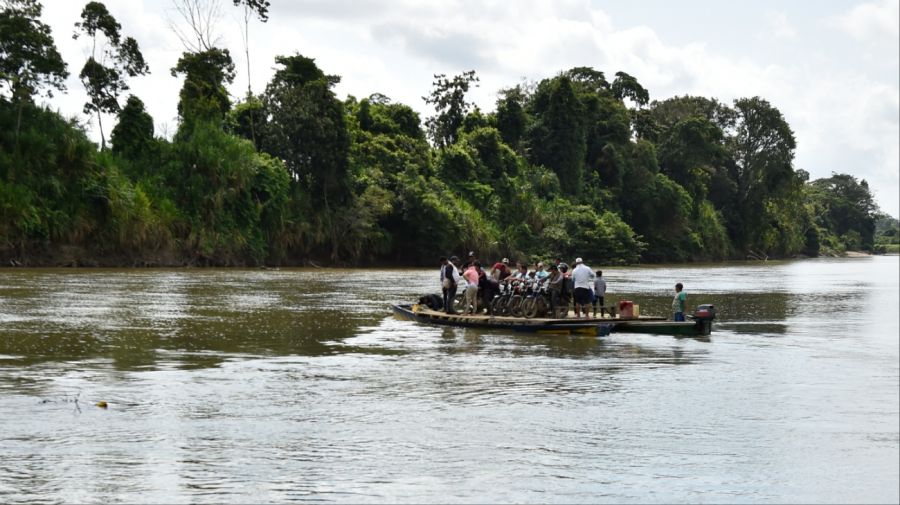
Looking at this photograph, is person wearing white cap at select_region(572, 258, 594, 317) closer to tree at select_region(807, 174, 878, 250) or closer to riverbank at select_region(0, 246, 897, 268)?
riverbank at select_region(0, 246, 897, 268)

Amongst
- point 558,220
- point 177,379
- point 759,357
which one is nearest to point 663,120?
point 558,220

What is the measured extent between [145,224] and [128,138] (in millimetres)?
6496

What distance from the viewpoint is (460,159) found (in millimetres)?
63438

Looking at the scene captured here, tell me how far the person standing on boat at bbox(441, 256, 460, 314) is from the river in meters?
0.84

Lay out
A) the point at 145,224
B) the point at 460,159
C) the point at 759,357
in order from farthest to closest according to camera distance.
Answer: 1. the point at 460,159
2. the point at 145,224
3. the point at 759,357

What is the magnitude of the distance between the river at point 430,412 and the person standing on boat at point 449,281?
84cm

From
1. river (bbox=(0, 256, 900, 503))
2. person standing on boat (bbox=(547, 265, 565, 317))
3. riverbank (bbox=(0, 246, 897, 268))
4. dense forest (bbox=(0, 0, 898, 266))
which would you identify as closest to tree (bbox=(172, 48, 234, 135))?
dense forest (bbox=(0, 0, 898, 266))

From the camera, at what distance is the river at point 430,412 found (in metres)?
8.44

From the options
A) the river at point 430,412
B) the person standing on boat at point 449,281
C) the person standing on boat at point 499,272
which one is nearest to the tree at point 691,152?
the river at point 430,412

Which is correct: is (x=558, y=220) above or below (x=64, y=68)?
below

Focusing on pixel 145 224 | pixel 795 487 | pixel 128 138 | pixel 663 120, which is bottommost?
pixel 795 487

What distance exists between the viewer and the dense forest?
1805 inches

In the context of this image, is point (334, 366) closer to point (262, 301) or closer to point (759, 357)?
point (759, 357)

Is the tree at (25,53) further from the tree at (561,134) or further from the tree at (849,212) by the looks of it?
the tree at (849,212)
